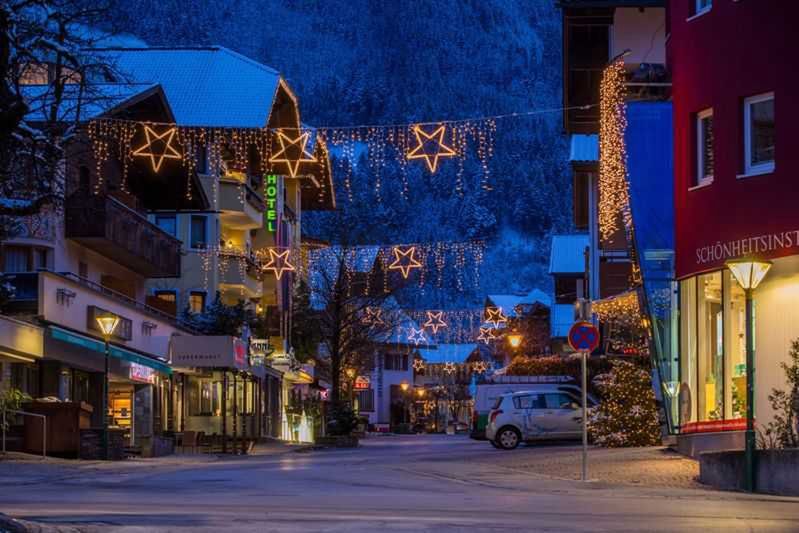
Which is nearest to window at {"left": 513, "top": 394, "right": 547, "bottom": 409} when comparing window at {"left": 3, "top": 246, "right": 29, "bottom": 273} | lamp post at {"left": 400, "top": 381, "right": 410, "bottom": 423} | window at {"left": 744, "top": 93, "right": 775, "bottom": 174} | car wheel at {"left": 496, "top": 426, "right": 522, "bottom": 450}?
car wheel at {"left": 496, "top": 426, "right": 522, "bottom": 450}

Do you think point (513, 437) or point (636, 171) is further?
point (513, 437)

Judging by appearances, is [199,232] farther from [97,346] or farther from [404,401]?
[404,401]

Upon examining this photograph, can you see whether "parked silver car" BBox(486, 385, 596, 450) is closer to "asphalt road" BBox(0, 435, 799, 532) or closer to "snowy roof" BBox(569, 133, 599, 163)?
"snowy roof" BBox(569, 133, 599, 163)

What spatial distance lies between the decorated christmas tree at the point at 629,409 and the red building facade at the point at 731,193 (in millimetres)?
5315

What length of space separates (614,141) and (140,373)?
1729 centimetres

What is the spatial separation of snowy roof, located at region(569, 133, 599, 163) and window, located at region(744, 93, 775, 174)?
87.8 feet

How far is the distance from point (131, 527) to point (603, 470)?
15.0m

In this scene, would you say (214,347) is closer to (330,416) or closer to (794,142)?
(330,416)

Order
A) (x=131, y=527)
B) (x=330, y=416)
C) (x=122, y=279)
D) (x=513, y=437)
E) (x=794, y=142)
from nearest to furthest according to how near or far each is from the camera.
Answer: (x=131, y=527) → (x=794, y=142) → (x=513, y=437) → (x=122, y=279) → (x=330, y=416)

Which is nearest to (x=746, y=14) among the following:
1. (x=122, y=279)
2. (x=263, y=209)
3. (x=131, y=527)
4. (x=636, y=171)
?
(x=636, y=171)

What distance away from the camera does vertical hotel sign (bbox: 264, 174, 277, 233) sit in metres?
71.3

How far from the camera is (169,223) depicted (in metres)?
63.5

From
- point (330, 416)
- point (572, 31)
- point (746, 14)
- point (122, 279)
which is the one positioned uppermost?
point (572, 31)

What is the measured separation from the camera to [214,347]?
50438 mm
